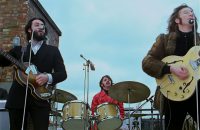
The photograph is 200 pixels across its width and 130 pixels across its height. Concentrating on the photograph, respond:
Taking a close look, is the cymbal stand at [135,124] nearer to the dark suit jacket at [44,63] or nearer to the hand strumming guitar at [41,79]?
the dark suit jacket at [44,63]

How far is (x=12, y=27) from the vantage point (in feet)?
28.7

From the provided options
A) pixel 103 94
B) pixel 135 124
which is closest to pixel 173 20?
pixel 103 94

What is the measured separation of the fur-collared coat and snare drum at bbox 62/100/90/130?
7.08 feet

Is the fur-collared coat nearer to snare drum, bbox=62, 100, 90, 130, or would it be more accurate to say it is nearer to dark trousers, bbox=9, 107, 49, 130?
dark trousers, bbox=9, 107, 49, 130

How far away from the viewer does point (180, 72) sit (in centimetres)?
308

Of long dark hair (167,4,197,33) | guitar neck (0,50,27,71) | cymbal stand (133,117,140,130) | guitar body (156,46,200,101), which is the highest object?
long dark hair (167,4,197,33)

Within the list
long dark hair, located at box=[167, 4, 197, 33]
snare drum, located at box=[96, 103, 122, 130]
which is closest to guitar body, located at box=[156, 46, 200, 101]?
long dark hair, located at box=[167, 4, 197, 33]

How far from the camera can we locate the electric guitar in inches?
134

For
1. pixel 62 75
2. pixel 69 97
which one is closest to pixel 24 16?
pixel 69 97

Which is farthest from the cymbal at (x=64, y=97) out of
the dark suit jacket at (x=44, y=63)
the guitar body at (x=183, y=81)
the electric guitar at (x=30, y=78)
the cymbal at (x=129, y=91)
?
the guitar body at (x=183, y=81)

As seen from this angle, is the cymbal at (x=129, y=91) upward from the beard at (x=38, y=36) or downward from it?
downward

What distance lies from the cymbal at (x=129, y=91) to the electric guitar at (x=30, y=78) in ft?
7.07

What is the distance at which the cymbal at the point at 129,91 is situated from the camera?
5.51m

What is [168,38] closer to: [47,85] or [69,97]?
[47,85]
